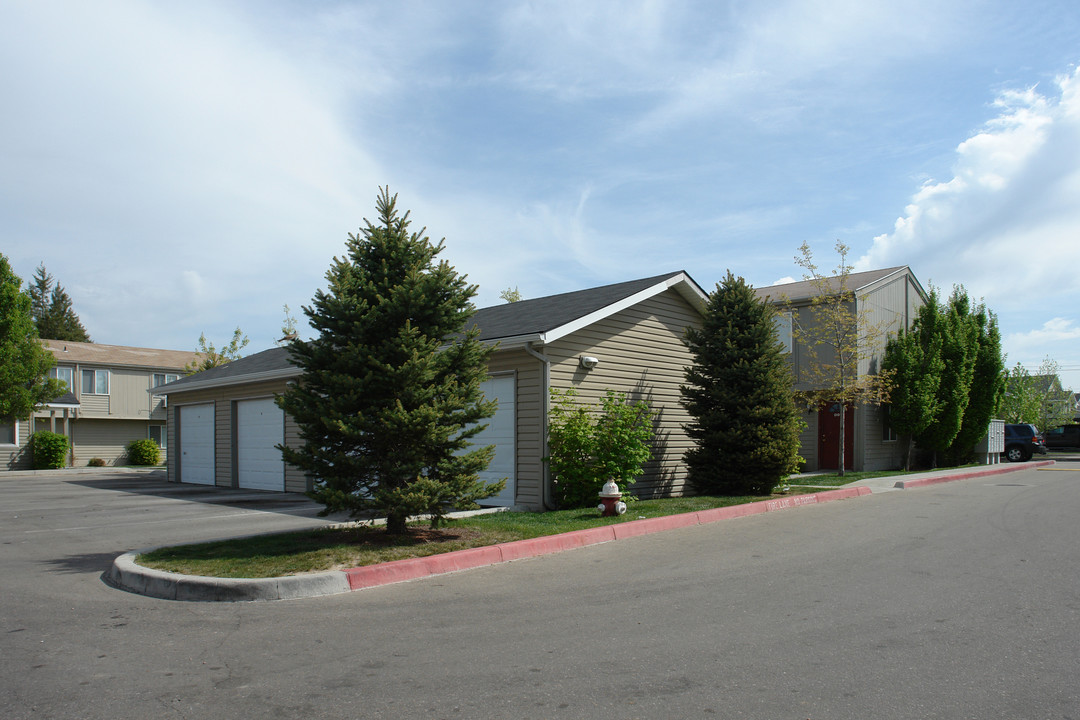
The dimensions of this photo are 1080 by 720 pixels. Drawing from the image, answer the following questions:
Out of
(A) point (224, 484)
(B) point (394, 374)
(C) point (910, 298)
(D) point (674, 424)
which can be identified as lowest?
(A) point (224, 484)

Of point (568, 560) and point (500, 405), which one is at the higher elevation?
point (500, 405)

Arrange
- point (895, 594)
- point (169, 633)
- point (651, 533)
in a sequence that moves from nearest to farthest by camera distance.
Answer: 1. point (169, 633)
2. point (895, 594)
3. point (651, 533)

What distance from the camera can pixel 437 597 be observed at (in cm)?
674

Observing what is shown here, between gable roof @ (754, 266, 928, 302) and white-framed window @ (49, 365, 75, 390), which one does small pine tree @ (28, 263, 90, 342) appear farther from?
gable roof @ (754, 266, 928, 302)

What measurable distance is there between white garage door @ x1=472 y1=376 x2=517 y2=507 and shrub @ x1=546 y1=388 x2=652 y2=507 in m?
0.89

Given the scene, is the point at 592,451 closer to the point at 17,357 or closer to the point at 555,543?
the point at 555,543

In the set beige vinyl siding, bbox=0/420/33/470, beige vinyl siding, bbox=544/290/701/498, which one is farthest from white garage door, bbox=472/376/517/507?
beige vinyl siding, bbox=0/420/33/470

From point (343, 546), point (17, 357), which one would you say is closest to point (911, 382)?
point (343, 546)

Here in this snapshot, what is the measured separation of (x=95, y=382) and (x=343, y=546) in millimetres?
33899

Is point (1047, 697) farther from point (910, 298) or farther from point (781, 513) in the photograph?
point (910, 298)

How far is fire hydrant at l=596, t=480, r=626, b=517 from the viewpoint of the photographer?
11.2m

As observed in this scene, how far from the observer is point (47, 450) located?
32344mm

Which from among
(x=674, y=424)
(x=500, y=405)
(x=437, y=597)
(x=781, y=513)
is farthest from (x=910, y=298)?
(x=437, y=597)

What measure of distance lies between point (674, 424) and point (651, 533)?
5985mm
